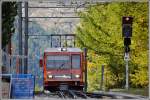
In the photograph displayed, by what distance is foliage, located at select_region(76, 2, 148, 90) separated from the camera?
31734 mm

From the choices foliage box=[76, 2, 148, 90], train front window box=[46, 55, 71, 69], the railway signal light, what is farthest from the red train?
the railway signal light

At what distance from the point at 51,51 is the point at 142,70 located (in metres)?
5.69

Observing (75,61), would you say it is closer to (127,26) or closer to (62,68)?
(62,68)

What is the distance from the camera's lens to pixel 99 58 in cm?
4159

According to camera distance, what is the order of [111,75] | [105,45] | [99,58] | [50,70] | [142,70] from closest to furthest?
1. [142,70]
2. [50,70]
3. [105,45]
4. [99,58]
5. [111,75]

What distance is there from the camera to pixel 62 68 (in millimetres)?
35062

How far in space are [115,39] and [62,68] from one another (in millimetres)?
3860

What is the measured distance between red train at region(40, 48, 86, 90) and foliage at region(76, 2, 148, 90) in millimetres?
2881

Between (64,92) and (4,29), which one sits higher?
(4,29)

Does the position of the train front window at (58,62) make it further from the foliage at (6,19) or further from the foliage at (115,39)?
the foliage at (6,19)

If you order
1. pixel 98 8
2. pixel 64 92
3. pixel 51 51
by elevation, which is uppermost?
pixel 98 8

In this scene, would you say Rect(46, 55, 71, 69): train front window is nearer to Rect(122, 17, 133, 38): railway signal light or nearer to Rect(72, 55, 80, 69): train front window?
Rect(72, 55, 80, 69): train front window

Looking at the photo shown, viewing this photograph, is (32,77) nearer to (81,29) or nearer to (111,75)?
(111,75)

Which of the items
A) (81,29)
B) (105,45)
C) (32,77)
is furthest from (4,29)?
(81,29)
